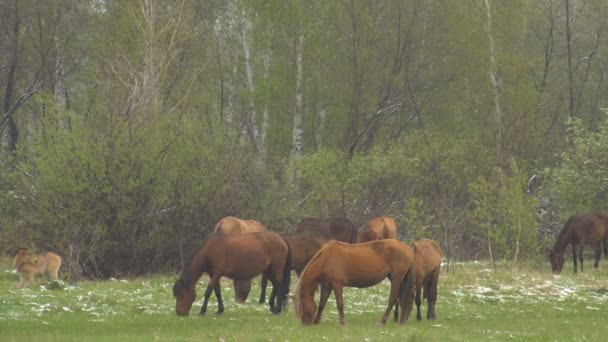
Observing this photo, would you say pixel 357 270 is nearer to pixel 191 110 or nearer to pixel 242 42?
pixel 191 110

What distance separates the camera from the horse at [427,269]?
17.6m

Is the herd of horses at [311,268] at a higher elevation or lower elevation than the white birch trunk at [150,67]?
lower

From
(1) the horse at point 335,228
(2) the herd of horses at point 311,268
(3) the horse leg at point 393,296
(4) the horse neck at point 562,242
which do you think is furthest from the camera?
(4) the horse neck at point 562,242

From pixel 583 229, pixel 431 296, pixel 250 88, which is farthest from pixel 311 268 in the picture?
pixel 250 88

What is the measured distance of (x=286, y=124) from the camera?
55.0 m

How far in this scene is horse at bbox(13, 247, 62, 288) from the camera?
2205 cm

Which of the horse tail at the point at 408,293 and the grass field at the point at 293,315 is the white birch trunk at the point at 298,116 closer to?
the grass field at the point at 293,315

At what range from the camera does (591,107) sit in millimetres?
61844

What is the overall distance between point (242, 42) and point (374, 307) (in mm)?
32946

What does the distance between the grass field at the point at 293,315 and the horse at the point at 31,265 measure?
45 cm

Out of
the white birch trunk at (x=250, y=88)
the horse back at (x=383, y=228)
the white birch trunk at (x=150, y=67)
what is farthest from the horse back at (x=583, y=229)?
the white birch trunk at (x=250, y=88)

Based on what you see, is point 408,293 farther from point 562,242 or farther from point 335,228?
point 562,242

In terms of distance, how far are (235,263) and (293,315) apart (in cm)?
145

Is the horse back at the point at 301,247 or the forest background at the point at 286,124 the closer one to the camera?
the horse back at the point at 301,247
